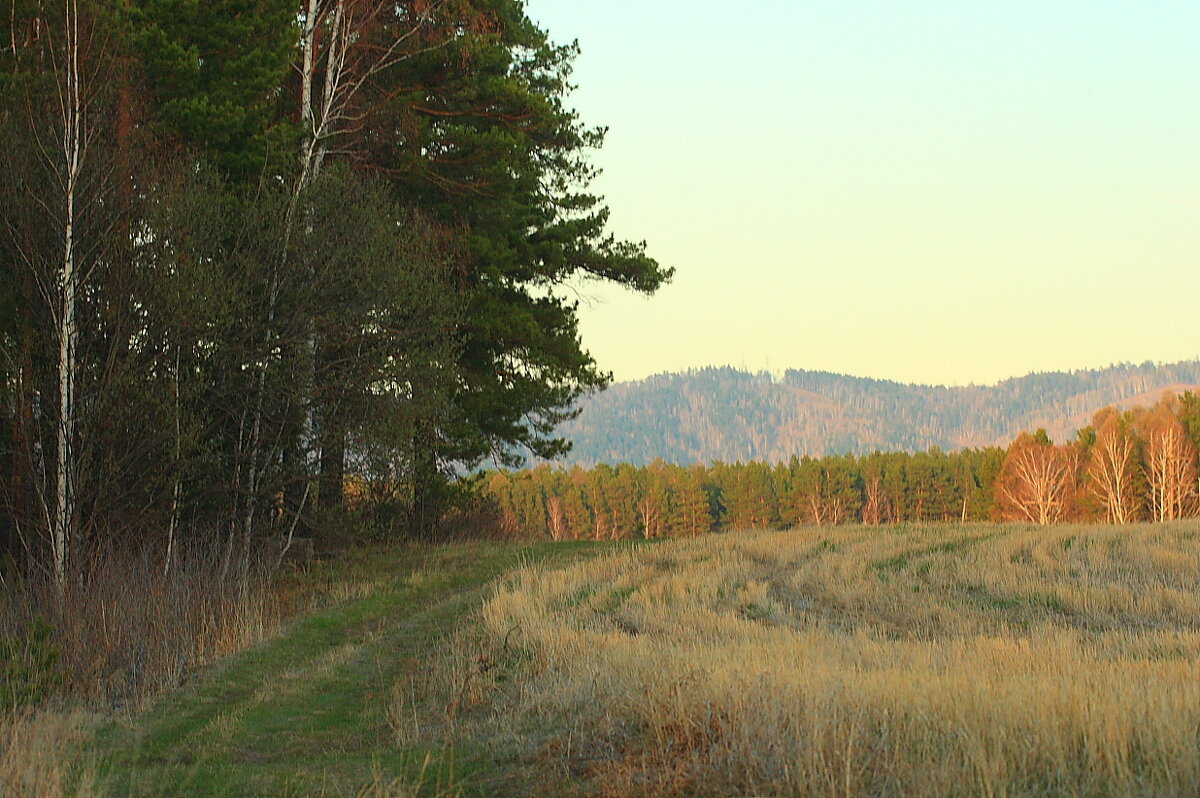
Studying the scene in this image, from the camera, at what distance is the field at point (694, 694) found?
577 cm

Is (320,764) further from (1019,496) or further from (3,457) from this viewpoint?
(1019,496)

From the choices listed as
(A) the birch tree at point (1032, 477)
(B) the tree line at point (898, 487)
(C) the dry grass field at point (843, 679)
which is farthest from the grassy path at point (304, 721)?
(A) the birch tree at point (1032, 477)

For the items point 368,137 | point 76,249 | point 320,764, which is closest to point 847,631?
point 320,764

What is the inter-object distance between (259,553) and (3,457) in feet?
12.2

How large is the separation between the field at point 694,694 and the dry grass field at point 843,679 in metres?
0.03

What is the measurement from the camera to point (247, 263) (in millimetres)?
15172

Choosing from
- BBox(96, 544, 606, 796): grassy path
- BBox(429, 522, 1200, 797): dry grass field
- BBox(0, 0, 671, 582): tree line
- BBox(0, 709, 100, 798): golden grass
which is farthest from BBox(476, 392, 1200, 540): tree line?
BBox(0, 709, 100, 798): golden grass

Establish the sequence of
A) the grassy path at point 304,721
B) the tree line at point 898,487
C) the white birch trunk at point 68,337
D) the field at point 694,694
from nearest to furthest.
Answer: the field at point 694,694 → the grassy path at point 304,721 → the white birch trunk at point 68,337 → the tree line at point 898,487

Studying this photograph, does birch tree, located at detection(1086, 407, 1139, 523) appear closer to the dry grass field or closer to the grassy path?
the dry grass field

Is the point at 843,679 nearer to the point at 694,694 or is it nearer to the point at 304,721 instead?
the point at 694,694

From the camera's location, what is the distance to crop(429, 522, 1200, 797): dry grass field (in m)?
5.62

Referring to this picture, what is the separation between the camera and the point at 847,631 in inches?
482

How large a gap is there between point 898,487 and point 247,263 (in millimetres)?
107284

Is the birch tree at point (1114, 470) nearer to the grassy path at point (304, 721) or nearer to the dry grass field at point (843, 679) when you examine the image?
the dry grass field at point (843, 679)
